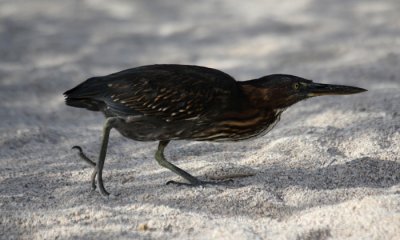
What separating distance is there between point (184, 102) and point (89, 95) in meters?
0.57

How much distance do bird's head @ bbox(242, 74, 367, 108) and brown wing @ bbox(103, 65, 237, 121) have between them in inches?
8.1

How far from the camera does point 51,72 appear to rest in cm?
754

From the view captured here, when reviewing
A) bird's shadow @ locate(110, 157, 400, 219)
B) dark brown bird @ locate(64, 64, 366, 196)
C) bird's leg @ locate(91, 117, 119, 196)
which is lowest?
bird's shadow @ locate(110, 157, 400, 219)

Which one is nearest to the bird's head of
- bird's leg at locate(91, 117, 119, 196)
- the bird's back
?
the bird's back

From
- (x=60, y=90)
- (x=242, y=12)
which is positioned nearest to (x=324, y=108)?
(x=60, y=90)

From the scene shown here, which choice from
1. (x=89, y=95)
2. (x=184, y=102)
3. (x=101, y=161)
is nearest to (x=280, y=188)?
(x=184, y=102)

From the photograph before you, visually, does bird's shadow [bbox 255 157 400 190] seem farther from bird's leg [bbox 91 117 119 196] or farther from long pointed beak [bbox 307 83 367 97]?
bird's leg [bbox 91 117 119 196]

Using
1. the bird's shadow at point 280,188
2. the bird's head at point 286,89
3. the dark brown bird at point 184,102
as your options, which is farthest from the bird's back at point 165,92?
the bird's shadow at point 280,188

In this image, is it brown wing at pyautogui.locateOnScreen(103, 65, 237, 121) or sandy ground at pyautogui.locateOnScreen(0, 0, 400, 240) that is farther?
brown wing at pyautogui.locateOnScreen(103, 65, 237, 121)

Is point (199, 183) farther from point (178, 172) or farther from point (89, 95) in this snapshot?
point (89, 95)

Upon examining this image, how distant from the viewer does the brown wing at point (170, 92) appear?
171 inches

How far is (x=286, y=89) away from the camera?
4574 mm

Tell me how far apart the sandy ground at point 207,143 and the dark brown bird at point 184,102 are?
1.06ft

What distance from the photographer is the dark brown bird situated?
4.37 m
